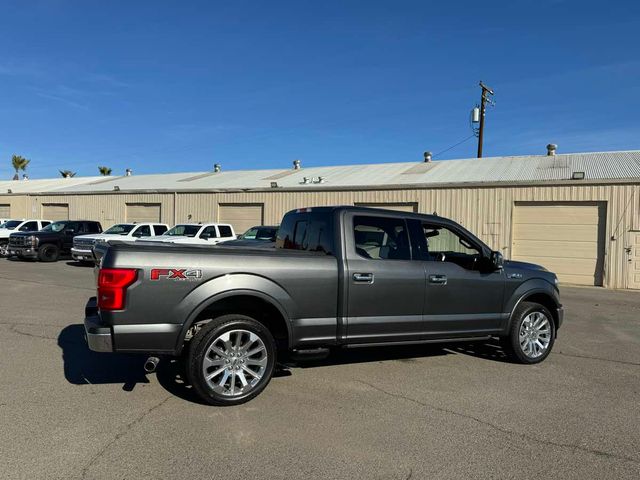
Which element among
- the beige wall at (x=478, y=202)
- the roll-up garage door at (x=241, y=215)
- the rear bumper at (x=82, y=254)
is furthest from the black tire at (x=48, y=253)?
the roll-up garage door at (x=241, y=215)

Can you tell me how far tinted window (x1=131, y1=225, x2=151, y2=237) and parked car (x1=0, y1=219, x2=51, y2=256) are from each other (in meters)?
5.62

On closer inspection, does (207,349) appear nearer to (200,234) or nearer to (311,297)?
(311,297)

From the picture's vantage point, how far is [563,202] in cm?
1705

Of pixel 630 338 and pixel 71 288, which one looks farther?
pixel 71 288

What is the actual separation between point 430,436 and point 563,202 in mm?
15298

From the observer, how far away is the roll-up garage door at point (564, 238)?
16688mm

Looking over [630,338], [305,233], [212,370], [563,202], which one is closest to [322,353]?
[212,370]

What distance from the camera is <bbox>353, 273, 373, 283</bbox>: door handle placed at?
16.5 feet

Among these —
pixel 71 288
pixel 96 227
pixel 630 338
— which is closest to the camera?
pixel 630 338

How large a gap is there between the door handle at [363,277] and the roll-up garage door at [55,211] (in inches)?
1158

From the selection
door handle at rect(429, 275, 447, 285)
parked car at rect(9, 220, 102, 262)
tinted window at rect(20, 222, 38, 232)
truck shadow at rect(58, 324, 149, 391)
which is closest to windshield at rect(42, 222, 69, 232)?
parked car at rect(9, 220, 102, 262)

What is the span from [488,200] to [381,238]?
548 inches

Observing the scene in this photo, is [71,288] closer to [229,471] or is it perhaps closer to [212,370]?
[212,370]

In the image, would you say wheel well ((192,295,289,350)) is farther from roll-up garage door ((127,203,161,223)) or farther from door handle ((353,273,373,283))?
roll-up garage door ((127,203,161,223))
